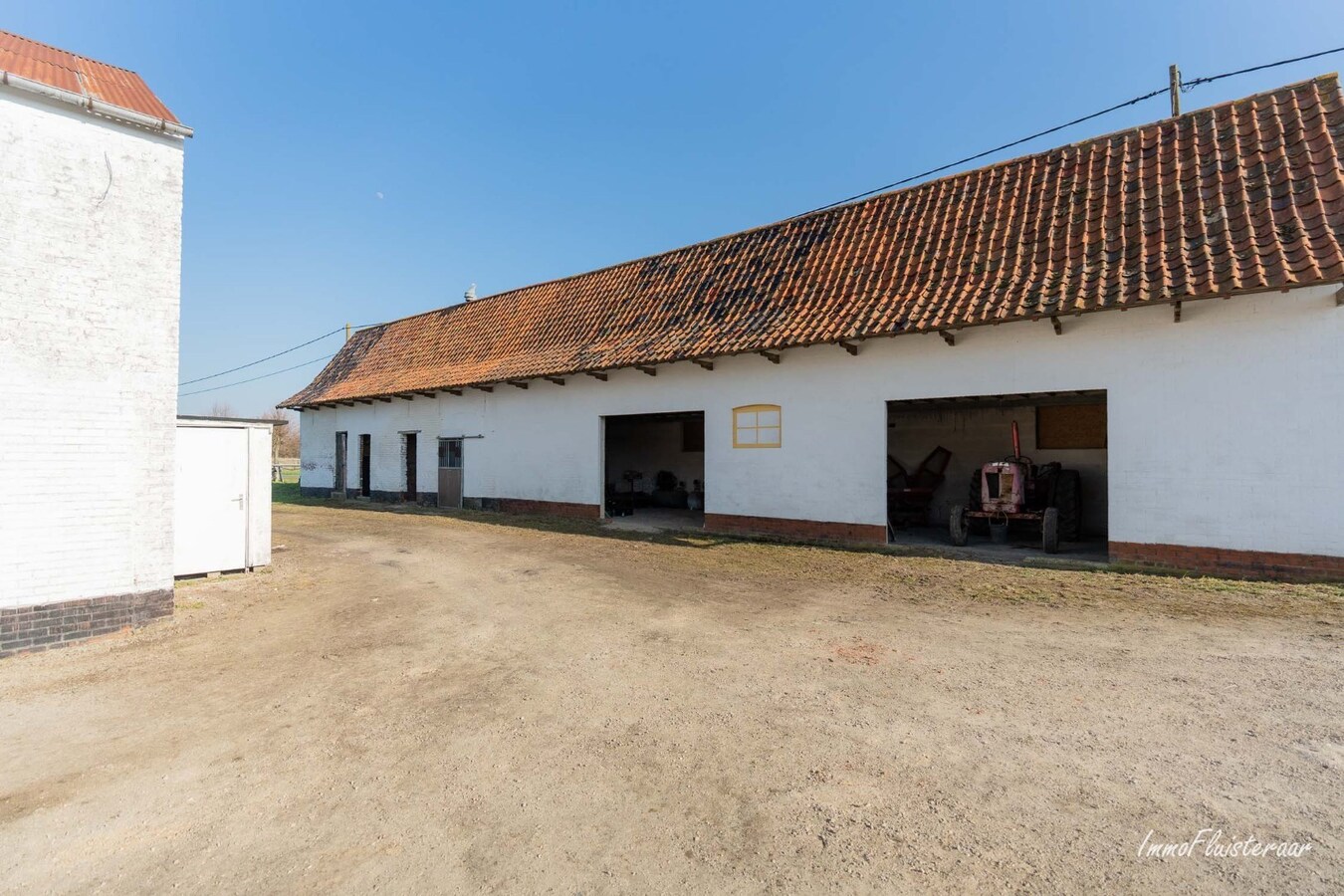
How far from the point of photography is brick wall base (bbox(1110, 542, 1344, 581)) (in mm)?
7555

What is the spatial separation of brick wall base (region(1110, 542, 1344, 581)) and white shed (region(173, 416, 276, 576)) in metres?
12.7

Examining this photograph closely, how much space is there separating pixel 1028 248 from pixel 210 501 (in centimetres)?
1343

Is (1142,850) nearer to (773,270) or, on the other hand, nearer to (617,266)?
(773,270)

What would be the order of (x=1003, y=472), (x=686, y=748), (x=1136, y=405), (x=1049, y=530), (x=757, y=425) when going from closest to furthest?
1. (x=686, y=748)
2. (x=1136, y=405)
3. (x=1049, y=530)
4. (x=1003, y=472)
5. (x=757, y=425)

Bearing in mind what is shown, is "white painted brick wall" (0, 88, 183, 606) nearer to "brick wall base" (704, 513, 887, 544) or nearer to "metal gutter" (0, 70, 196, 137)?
"metal gutter" (0, 70, 196, 137)

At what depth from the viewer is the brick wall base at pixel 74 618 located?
5.47 m

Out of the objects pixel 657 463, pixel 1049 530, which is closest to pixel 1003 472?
pixel 1049 530

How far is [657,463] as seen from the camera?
2148cm

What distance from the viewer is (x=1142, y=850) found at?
2.62m

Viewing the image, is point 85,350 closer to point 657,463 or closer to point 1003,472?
point 1003,472

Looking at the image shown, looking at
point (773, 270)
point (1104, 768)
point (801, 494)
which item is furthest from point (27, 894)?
point (773, 270)

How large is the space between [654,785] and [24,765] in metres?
3.79

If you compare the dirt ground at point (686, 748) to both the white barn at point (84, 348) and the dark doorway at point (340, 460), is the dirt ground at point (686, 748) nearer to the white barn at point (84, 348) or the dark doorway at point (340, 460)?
the white barn at point (84, 348)

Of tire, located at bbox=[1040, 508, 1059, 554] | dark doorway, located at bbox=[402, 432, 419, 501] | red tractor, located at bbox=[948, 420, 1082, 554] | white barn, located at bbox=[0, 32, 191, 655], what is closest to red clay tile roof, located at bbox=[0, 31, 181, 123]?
white barn, located at bbox=[0, 32, 191, 655]
